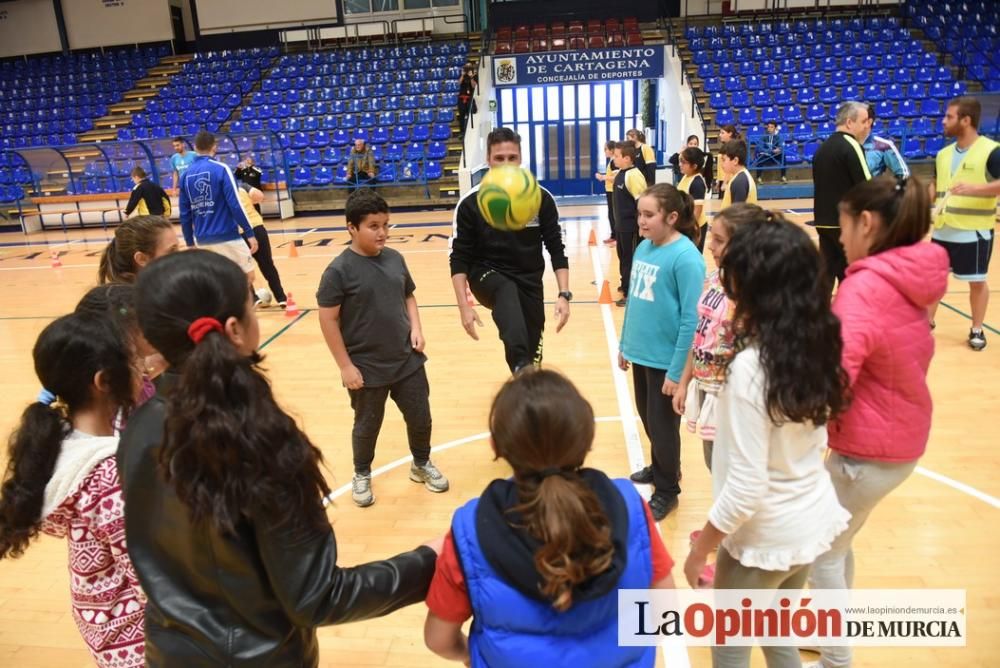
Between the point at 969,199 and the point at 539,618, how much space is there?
525 centimetres

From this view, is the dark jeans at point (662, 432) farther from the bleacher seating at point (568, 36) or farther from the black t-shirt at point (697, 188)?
the bleacher seating at point (568, 36)

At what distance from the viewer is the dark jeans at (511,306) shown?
371 centimetres

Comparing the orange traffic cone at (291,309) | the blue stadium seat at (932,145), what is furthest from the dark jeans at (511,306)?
the blue stadium seat at (932,145)

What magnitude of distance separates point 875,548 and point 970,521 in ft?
1.87

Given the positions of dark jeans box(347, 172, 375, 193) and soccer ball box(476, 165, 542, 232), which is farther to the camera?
dark jeans box(347, 172, 375, 193)

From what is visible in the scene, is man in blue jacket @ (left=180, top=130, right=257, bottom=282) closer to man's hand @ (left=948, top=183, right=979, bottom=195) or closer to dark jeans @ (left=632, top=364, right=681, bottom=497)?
dark jeans @ (left=632, top=364, right=681, bottom=497)

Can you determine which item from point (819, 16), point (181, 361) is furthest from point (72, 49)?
point (181, 361)

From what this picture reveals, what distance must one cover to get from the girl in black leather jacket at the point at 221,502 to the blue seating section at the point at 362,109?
14168 mm

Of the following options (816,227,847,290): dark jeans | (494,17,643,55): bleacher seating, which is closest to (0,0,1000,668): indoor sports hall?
(494,17,643,55): bleacher seating

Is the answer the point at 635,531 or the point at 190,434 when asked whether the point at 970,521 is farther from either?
the point at 190,434

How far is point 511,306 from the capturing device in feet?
12.2

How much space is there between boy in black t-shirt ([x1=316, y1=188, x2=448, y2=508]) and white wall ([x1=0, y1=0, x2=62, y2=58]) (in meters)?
25.2

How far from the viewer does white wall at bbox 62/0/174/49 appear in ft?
72.0

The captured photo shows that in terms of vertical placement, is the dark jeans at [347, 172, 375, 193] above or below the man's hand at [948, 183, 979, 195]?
below
